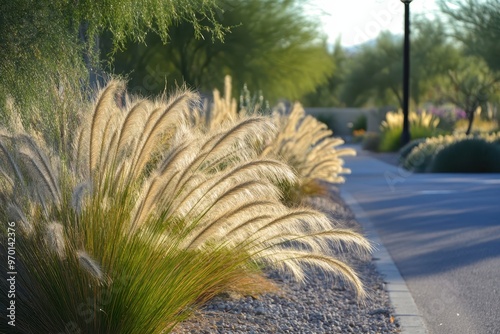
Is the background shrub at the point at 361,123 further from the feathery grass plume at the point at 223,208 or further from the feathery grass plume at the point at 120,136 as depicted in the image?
the feathery grass plume at the point at 120,136

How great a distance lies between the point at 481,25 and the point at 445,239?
25.8 meters

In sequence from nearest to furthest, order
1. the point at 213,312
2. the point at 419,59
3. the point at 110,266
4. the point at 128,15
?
the point at 110,266 < the point at 213,312 < the point at 128,15 < the point at 419,59

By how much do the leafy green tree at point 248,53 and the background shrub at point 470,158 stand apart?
5612 mm

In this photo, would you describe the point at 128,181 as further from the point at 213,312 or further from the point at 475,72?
the point at 475,72

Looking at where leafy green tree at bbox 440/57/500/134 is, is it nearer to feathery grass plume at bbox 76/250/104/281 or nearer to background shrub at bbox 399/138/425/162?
background shrub at bbox 399/138/425/162

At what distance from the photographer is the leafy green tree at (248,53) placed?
24.7 metres

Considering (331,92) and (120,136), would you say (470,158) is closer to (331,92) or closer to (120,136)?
(120,136)

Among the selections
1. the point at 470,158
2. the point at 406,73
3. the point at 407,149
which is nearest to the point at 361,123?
the point at 406,73

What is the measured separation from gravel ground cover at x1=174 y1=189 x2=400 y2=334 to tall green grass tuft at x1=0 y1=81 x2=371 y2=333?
356 mm

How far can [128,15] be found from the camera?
8.16 metres

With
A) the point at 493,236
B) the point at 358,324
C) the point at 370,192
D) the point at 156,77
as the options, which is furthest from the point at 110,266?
the point at 156,77

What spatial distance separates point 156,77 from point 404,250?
46.0 feet

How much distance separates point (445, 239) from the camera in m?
11.5

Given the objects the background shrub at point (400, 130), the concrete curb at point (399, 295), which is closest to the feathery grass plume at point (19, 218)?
the concrete curb at point (399, 295)
